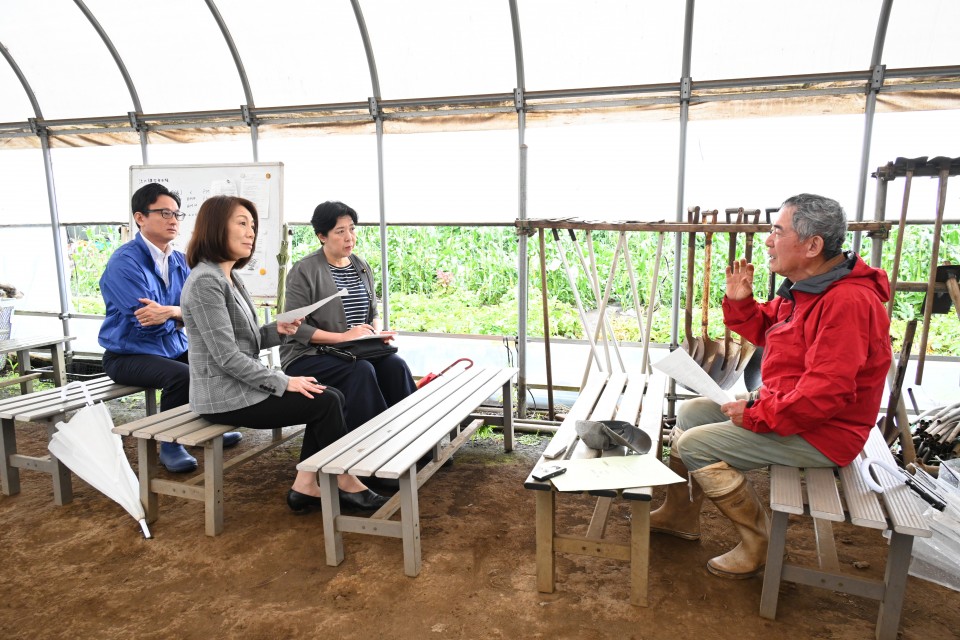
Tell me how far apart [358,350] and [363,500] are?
97 centimetres

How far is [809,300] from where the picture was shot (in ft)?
8.15

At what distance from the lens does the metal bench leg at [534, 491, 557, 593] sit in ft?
8.08

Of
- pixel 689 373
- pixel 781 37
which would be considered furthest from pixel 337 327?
pixel 781 37

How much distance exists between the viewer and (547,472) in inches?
96.1

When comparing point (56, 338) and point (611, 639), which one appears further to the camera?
point (56, 338)

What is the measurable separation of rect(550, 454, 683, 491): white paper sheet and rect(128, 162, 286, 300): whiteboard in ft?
10.4

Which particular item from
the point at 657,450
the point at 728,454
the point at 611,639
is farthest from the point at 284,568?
the point at 728,454

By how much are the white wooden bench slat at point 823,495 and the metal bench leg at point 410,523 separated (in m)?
1.50

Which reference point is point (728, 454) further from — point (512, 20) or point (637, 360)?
→ point (512, 20)

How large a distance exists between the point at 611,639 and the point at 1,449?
11.2ft

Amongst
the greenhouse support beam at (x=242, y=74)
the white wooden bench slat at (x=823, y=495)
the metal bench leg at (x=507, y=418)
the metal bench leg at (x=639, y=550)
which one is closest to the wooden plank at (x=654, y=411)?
the metal bench leg at (x=639, y=550)

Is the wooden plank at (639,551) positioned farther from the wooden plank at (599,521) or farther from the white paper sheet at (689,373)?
the white paper sheet at (689,373)

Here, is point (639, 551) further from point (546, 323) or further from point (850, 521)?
point (546, 323)

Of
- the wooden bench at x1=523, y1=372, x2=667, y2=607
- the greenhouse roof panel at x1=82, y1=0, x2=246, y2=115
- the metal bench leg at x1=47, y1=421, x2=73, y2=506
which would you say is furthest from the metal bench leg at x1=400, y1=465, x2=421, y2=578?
the greenhouse roof panel at x1=82, y1=0, x2=246, y2=115
